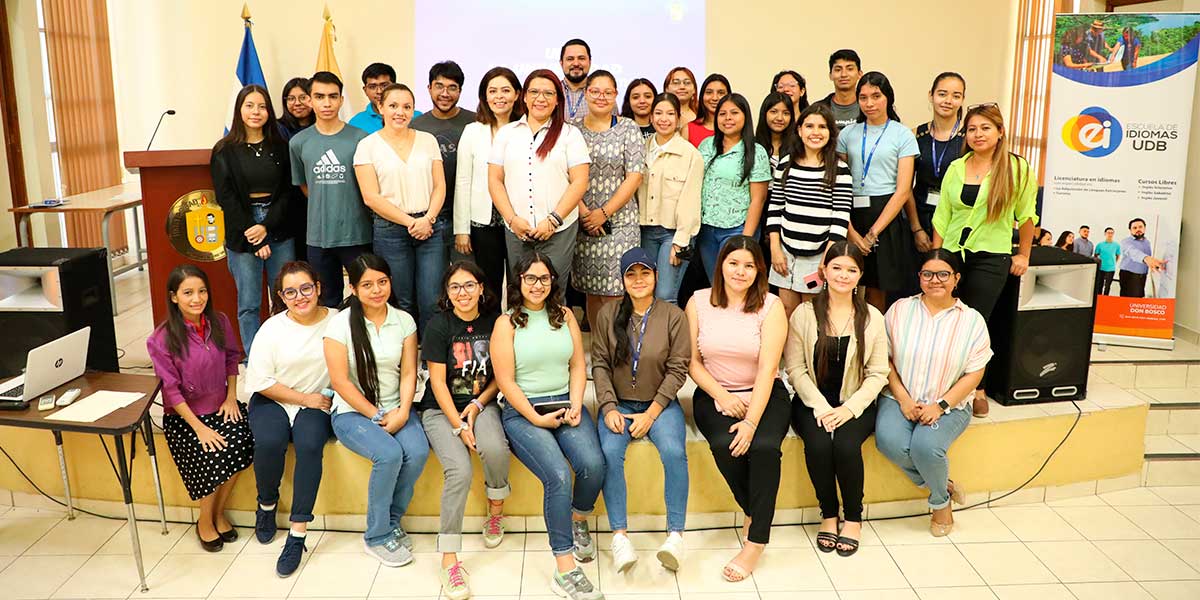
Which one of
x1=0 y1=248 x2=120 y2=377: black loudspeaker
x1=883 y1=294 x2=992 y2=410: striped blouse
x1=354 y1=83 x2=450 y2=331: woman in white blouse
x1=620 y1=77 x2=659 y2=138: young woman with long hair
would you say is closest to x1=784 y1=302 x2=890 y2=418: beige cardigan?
x1=883 y1=294 x2=992 y2=410: striped blouse

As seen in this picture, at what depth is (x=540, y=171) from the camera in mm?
3932

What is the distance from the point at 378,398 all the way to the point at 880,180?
2.46 metres

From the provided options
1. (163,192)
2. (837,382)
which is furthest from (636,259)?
(163,192)

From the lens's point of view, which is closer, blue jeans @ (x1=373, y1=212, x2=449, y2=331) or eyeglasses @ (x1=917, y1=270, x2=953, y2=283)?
eyeglasses @ (x1=917, y1=270, x2=953, y2=283)

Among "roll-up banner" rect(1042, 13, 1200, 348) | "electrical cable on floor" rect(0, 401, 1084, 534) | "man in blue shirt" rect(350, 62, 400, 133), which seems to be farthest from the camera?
"roll-up banner" rect(1042, 13, 1200, 348)

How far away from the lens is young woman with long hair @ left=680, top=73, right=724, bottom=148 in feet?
15.6

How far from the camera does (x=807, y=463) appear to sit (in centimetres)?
369

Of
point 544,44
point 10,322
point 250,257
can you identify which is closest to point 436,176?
point 250,257

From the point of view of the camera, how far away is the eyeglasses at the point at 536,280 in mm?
3484

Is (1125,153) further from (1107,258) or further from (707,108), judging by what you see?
(707,108)

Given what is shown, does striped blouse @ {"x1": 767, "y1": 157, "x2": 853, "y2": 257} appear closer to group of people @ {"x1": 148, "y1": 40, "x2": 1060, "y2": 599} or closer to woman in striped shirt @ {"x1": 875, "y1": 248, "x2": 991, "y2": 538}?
group of people @ {"x1": 148, "y1": 40, "x2": 1060, "y2": 599}

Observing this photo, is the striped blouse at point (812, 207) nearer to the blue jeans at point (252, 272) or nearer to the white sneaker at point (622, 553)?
the white sneaker at point (622, 553)

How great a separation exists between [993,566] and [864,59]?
4906 mm

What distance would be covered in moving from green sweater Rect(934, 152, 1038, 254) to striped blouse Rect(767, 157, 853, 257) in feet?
1.47
